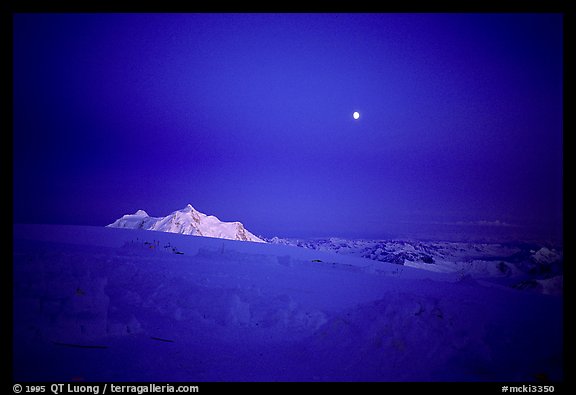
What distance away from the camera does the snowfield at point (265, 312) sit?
3.15 meters

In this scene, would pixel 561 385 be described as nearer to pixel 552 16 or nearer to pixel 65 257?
pixel 552 16

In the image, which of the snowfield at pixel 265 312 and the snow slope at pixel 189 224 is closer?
the snowfield at pixel 265 312

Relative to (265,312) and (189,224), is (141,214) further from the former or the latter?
(265,312)

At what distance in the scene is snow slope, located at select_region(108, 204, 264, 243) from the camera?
3412 mm

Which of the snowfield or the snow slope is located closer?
the snowfield

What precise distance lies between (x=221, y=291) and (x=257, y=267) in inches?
18.0

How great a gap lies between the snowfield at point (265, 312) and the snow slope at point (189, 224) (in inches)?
3.5

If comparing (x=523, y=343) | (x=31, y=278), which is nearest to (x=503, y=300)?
(x=523, y=343)

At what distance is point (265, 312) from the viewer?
3422 mm

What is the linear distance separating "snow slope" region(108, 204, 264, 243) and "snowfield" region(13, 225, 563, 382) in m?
0.09

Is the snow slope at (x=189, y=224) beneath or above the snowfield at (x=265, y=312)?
above

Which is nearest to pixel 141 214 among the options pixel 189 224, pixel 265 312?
pixel 189 224

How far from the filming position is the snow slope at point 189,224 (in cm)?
341

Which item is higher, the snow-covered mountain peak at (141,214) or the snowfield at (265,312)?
the snow-covered mountain peak at (141,214)
